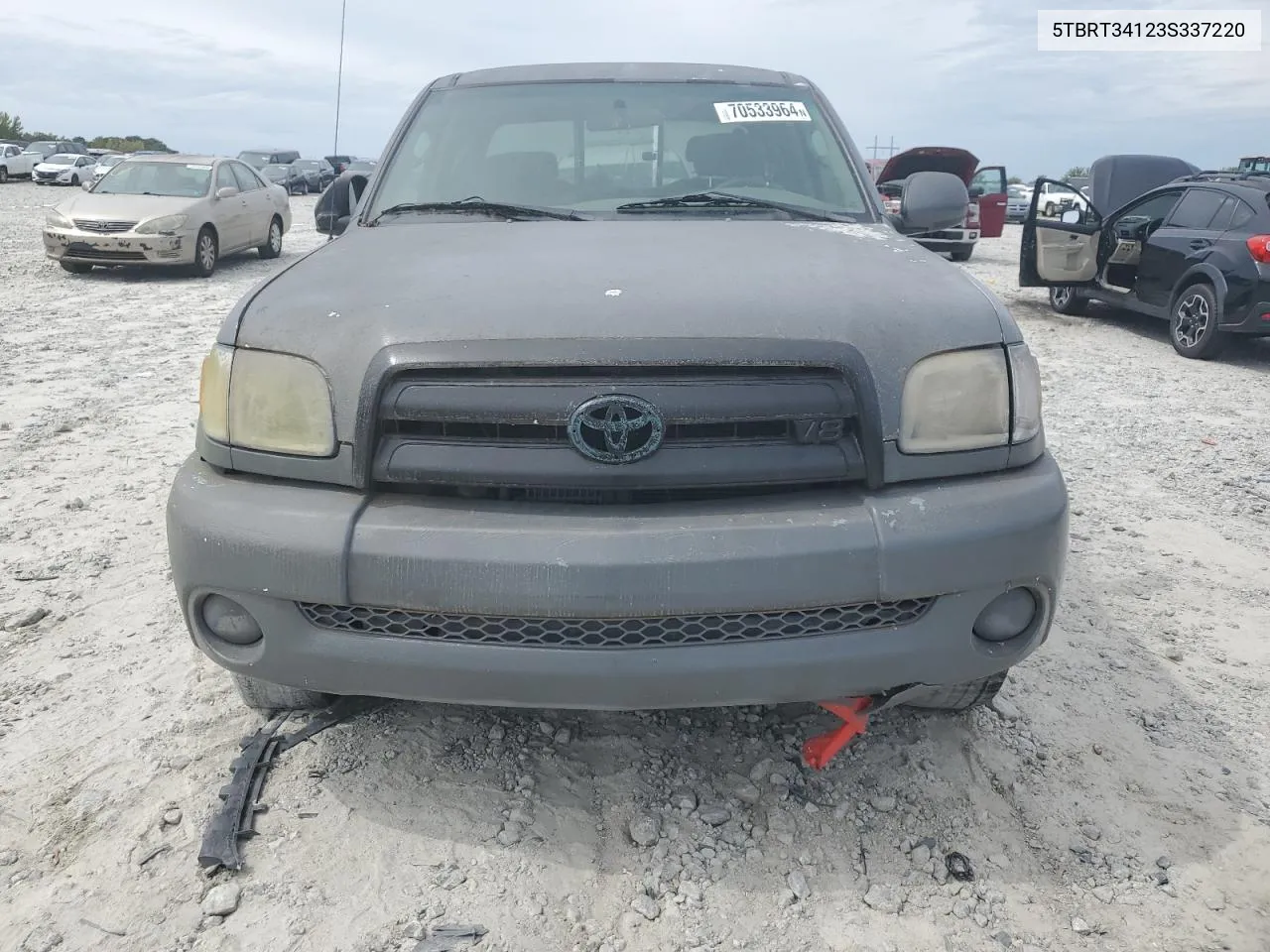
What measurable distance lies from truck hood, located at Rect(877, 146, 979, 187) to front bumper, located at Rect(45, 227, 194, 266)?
11.4 meters

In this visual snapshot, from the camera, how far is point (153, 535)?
406cm

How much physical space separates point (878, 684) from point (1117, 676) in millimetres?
1453

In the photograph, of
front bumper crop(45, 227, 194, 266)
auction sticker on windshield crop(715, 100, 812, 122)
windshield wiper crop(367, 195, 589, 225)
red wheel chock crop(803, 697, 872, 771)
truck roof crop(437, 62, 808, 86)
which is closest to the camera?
red wheel chock crop(803, 697, 872, 771)

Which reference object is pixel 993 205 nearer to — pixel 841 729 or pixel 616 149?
pixel 616 149

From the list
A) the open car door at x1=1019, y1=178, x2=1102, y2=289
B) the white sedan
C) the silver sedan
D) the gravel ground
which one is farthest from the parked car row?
the gravel ground

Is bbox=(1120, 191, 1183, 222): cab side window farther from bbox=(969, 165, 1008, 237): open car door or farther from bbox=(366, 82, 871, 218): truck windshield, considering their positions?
bbox=(969, 165, 1008, 237): open car door

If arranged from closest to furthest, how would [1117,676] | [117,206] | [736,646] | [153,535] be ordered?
1. [736,646]
2. [1117,676]
3. [153,535]
4. [117,206]

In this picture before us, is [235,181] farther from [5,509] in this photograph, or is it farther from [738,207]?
[738,207]

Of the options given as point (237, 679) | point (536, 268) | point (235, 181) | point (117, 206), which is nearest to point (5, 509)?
point (237, 679)

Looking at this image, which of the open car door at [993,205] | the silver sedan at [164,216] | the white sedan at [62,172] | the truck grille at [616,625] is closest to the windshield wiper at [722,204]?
the truck grille at [616,625]

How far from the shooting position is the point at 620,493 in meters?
2.10

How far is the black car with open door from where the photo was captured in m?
8.02

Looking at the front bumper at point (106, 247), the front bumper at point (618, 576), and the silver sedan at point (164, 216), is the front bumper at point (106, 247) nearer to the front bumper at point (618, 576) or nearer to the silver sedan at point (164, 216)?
the silver sedan at point (164, 216)

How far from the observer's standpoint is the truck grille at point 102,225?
11.4m
